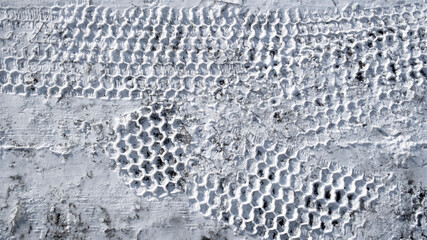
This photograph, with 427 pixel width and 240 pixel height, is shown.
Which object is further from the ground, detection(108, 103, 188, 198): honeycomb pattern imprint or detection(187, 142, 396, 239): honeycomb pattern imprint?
detection(108, 103, 188, 198): honeycomb pattern imprint

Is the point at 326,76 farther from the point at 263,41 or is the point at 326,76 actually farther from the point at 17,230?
the point at 17,230

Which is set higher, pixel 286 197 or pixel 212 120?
pixel 212 120

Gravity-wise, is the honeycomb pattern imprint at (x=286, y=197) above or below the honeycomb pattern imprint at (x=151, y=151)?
below

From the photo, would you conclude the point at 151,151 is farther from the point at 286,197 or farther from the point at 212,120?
the point at 286,197

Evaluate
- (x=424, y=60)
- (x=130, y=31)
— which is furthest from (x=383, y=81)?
(x=130, y=31)

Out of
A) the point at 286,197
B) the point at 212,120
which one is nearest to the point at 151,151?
the point at 212,120
